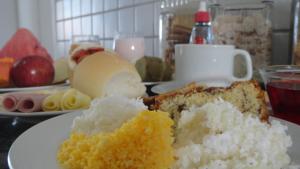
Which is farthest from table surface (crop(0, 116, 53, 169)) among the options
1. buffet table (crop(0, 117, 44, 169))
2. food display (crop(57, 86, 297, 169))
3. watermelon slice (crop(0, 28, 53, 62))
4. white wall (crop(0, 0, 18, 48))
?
white wall (crop(0, 0, 18, 48))

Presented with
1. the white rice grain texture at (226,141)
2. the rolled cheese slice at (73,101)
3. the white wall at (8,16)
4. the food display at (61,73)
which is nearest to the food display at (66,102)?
the rolled cheese slice at (73,101)

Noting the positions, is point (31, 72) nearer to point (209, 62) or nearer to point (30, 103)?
point (30, 103)

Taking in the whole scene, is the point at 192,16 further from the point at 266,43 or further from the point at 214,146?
the point at 214,146

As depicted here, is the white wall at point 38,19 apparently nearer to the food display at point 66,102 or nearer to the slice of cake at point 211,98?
the food display at point 66,102

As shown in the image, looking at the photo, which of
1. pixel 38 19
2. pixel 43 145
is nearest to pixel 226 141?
pixel 43 145

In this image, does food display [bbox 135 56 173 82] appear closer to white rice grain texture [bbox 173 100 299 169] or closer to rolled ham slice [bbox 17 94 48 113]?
rolled ham slice [bbox 17 94 48 113]

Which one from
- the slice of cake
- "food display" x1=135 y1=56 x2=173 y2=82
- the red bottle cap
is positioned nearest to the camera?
the slice of cake

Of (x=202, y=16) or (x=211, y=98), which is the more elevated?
(x=202, y=16)
